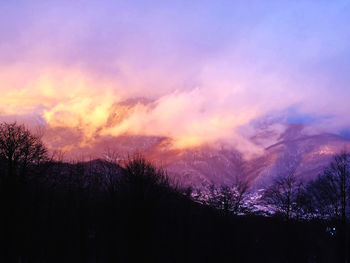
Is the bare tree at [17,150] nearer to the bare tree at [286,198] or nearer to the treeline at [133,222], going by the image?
the treeline at [133,222]

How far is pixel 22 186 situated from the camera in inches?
951

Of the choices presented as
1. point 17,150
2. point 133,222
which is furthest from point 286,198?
point 17,150

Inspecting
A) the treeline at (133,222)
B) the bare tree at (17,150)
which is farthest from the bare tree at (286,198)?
the bare tree at (17,150)

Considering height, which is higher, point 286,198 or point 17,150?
point 17,150

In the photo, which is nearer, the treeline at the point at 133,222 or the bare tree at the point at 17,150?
the treeline at the point at 133,222

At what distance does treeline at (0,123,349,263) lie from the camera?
75.8 ft

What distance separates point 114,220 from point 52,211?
20.0 ft

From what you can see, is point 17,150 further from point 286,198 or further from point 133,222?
point 286,198

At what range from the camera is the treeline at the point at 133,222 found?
75.8ft

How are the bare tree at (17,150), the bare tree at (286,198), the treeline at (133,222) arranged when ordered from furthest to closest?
1. the bare tree at (286,198)
2. the bare tree at (17,150)
3. the treeline at (133,222)

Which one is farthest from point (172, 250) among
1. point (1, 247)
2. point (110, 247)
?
point (1, 247)

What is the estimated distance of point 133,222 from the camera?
74.6ft

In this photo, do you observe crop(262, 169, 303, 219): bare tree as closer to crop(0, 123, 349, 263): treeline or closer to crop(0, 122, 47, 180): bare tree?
crop(0, 123, 349, 263): treeline

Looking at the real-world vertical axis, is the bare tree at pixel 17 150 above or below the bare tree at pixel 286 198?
above
